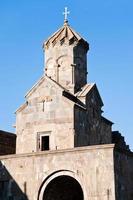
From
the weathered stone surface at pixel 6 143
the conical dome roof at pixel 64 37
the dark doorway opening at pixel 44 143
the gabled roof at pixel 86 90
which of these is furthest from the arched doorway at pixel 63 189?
the conical dome roof at pixel 64 37

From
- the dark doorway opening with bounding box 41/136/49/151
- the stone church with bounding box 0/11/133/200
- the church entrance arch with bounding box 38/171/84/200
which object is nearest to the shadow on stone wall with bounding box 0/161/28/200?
the stone church with bounding box 0/11/133/200

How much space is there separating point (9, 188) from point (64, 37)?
9958 mm

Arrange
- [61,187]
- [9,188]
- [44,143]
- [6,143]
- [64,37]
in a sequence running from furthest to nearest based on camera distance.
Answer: [6,143]
[64,37]
[44,143]
[61,187]
[9,188]

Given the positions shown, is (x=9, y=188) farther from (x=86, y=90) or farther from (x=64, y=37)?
(x=64, y=37)

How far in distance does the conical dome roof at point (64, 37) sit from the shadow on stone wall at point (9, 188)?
Answer: 8.66 meters

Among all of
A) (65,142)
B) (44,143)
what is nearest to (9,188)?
(44,143)

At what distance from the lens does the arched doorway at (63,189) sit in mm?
20359

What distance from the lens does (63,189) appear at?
69.7 feet

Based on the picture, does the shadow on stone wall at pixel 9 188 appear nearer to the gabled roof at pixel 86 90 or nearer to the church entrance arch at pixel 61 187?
the church entrance arch at pixel 61 187

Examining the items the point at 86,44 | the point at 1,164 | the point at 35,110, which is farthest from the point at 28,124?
the point at 86,44

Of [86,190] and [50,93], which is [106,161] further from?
[50,93]

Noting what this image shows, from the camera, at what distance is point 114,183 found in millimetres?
18344

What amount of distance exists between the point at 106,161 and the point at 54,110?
226 inches

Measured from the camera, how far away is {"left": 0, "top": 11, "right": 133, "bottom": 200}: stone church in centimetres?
1902
